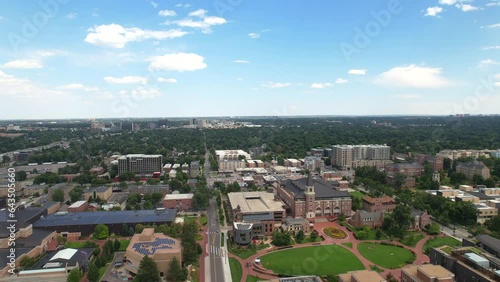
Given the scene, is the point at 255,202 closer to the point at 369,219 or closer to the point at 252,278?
the point at 369,219

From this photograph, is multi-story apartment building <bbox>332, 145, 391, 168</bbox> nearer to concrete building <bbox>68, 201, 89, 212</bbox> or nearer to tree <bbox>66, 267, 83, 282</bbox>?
concrete building <bbox>68, 201, 89, 212</bbox>

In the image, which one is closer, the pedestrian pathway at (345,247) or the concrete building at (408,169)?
the pedestrian pathway at (345,247)

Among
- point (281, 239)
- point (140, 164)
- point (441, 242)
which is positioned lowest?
point (441, 242)

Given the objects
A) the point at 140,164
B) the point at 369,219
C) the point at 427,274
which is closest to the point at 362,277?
the point at 427,274

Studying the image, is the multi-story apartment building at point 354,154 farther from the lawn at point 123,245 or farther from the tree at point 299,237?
the lawn at point 123,245

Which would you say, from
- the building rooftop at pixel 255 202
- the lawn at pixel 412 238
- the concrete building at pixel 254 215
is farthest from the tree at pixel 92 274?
the lawn at pixel 412 238

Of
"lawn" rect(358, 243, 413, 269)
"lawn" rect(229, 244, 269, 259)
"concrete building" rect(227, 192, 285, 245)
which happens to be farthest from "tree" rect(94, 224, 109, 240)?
"lawn" rect(358, 243, 413, 269)

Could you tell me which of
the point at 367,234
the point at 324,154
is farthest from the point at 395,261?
the point at 324,154

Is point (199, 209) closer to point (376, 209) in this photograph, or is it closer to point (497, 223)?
point (376, 209)
